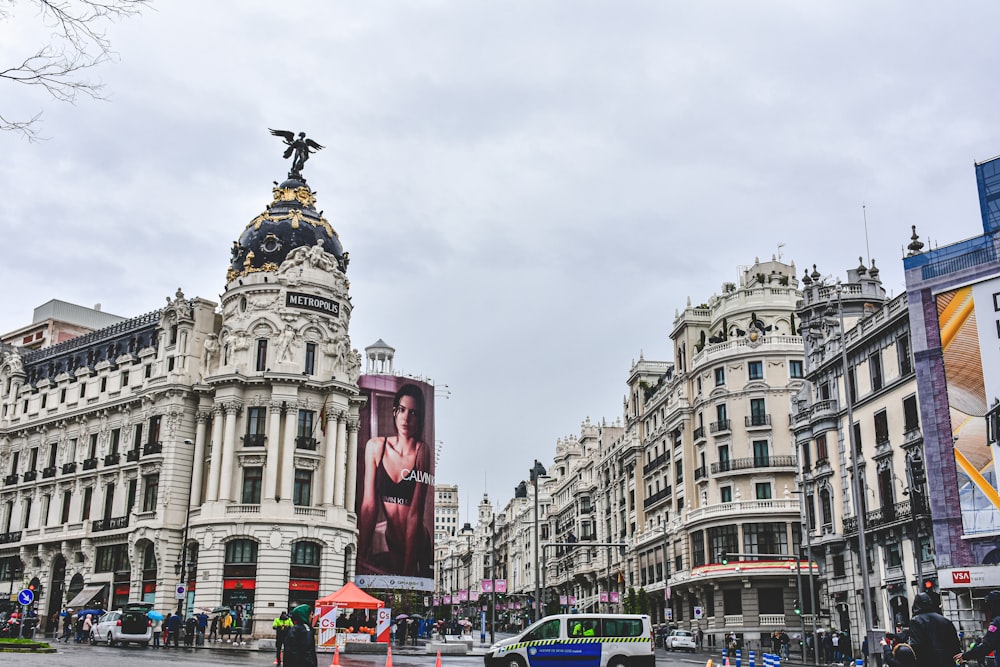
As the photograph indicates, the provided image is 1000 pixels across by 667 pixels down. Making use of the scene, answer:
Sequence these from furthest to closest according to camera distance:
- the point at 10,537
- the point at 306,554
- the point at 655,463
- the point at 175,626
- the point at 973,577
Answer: the point at 655,463 < the point at 10,537 < the point at 306,554 < the point at 175,626 < the point at 973,577

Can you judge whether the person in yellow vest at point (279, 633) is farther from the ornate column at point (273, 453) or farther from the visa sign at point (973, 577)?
the ornate column at point (273, 453)

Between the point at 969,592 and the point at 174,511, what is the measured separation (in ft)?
154

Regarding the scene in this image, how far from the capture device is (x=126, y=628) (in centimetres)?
4447

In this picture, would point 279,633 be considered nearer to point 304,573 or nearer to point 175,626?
point 175,626

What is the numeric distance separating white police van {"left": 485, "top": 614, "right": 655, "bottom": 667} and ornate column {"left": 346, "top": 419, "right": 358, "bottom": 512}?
1635 inches

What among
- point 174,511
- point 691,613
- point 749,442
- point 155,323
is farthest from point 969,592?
point 155,323

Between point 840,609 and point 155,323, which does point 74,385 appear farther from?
point 840,609

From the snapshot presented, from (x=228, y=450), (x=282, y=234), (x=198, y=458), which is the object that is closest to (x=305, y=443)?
(x=228, y=450)

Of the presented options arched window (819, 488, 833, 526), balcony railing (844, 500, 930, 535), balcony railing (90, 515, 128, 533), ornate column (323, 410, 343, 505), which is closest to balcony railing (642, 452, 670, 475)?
arched window (819, 488, 833, 526)

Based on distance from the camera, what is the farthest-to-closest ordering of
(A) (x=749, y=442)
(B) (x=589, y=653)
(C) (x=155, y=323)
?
(C) (x=155, y=323)
(A) (x=749, y=442)
(B) (x=589, y=653)

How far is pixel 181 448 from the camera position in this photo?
64.6 metres

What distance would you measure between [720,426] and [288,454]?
28665 millimetres

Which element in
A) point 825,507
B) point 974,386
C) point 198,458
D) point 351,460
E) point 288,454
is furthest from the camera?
point 351,460

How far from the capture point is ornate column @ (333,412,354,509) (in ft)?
212
